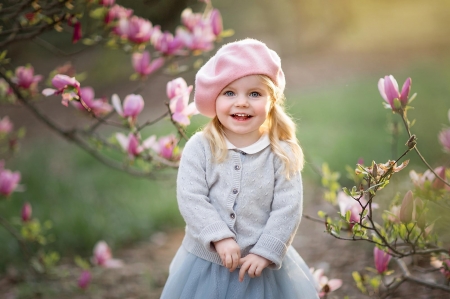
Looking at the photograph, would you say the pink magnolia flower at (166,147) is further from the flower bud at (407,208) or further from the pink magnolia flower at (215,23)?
the flower bud at (407,208)

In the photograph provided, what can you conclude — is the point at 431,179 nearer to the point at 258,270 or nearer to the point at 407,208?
the point at 407,208

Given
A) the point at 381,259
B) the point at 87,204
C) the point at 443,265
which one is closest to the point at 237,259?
the point at 381,259

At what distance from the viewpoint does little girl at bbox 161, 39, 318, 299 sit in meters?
1.57

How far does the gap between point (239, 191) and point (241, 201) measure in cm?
3

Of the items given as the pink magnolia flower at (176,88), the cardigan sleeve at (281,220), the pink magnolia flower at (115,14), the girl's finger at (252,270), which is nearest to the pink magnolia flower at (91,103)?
the pink magnolia flower at (176,88)

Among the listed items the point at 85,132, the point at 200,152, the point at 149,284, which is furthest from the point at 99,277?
the point at 200,152

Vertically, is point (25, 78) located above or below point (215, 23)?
below

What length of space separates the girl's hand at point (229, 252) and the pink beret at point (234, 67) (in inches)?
16.6

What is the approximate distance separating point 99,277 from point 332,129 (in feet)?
8.74

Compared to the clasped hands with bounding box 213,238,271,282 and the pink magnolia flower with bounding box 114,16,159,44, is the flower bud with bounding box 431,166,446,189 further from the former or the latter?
the pink magnolia flower with bounding box 114,16,159,44

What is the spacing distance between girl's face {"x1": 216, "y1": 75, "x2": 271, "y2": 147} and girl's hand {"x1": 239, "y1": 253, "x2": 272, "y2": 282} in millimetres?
371

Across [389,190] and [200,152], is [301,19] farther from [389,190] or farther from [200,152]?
[200,152]

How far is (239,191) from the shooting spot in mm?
1619

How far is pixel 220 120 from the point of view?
1655 millimetres
